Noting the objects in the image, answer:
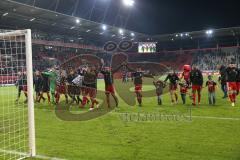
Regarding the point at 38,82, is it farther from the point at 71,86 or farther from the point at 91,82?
the point at 91,82

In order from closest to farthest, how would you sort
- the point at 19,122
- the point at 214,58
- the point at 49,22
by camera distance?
1. the point at 19,122
2. the point at 49,22
3. the point at 214,58

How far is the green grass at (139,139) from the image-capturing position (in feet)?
23.0

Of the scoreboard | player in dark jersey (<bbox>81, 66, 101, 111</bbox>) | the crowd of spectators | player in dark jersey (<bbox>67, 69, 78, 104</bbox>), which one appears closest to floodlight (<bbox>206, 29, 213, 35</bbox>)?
the crowd of spectators

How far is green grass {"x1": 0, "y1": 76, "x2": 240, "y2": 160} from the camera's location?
700 cm

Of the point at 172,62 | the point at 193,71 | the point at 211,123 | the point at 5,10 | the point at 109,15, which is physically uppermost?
the point at 109,15

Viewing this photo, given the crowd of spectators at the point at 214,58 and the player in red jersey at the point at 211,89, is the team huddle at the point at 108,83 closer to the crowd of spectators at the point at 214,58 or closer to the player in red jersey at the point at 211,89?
the player in red jersey at the point at 211,89

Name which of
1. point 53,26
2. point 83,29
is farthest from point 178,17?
point 53,26

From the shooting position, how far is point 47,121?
38.2ft

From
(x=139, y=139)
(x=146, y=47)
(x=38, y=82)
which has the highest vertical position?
(x=146, y=47)

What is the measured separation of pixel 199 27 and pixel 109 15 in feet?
60.6

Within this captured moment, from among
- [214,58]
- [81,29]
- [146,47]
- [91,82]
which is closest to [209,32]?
[214,58]

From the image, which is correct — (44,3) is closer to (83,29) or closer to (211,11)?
(83,29)

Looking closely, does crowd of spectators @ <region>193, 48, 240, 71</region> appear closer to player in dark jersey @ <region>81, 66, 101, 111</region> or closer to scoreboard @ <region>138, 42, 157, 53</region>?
scoreboard @ <region>138, 42, 157, 53</region>

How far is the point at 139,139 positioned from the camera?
8.44m
